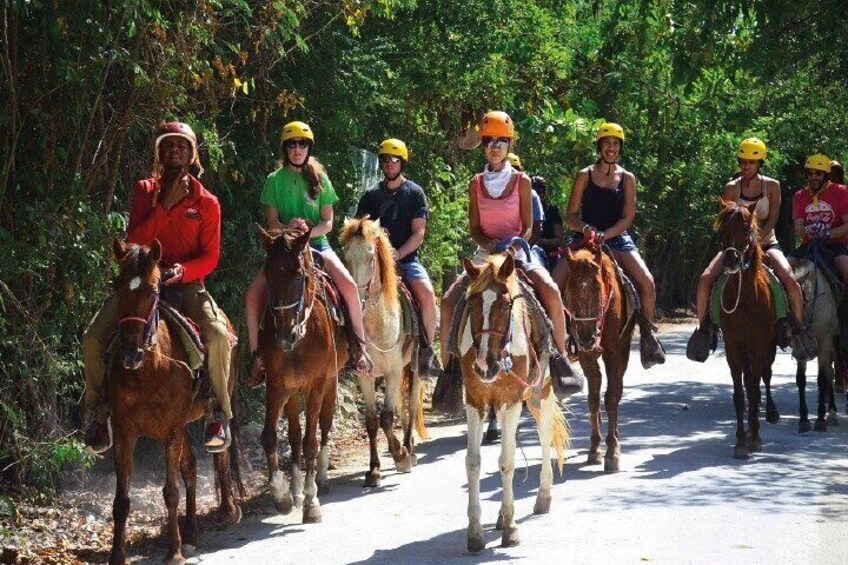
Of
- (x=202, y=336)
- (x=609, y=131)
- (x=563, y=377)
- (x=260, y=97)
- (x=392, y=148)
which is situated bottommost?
(x=563, y=377)

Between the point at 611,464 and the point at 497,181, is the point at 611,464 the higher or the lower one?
the lower one

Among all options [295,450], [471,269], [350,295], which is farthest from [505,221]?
[295,450]

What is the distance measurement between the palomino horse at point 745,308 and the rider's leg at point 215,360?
6208mm

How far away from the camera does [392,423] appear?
529 inches

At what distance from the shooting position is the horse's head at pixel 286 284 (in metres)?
10.5

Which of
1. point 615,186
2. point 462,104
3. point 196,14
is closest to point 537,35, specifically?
point 462,104

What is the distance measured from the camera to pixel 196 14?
11195 mm

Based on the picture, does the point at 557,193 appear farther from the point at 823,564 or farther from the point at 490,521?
the point at 823,564

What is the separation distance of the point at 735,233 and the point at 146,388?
283 inches

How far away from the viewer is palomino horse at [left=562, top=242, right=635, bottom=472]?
12750 mm

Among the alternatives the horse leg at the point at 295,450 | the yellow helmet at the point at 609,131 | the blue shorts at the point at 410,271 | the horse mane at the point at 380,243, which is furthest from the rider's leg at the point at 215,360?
the yellow helmet at the point at 609,131

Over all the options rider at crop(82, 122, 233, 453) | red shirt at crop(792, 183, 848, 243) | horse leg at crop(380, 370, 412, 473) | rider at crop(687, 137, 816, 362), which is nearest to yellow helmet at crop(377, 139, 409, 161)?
horse leg at crop(380, 370, 412, 473)

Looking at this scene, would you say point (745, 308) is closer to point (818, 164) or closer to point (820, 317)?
point (820, 317)

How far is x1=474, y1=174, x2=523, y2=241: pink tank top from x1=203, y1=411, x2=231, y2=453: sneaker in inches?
114
